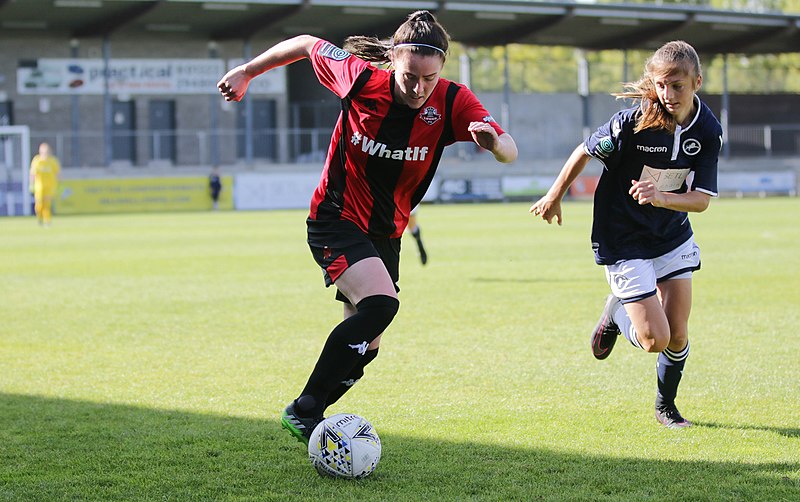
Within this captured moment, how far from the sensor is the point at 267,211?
118 feet

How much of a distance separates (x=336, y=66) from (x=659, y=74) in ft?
5.20

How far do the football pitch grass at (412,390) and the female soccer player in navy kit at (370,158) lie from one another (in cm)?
56

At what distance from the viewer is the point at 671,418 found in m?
5.45

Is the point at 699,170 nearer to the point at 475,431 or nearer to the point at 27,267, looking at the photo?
the point at 475,431

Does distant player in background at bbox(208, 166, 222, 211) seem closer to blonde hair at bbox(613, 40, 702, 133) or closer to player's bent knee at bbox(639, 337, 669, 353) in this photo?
blonde hair at bbox(613, 40, 702, 133)

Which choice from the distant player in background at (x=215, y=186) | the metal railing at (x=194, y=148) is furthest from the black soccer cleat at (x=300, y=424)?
the metal railing at (x=194, y=148)

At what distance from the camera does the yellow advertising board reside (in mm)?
35562

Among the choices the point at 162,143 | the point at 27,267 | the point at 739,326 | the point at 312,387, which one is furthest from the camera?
the point at 162,143

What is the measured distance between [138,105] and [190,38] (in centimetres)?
358

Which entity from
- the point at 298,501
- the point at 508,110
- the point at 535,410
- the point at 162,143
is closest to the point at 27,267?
the point at 535,410

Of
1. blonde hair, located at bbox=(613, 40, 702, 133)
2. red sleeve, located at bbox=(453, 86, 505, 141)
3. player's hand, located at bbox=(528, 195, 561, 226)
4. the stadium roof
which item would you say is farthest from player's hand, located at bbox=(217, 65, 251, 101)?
the stadium roof

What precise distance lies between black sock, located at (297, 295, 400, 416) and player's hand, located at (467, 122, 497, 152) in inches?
32.3

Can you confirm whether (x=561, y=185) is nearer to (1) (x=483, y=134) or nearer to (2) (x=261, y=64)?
(1) (x=483, y=134)

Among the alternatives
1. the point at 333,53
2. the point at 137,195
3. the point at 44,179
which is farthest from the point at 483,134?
the point at 137,195
